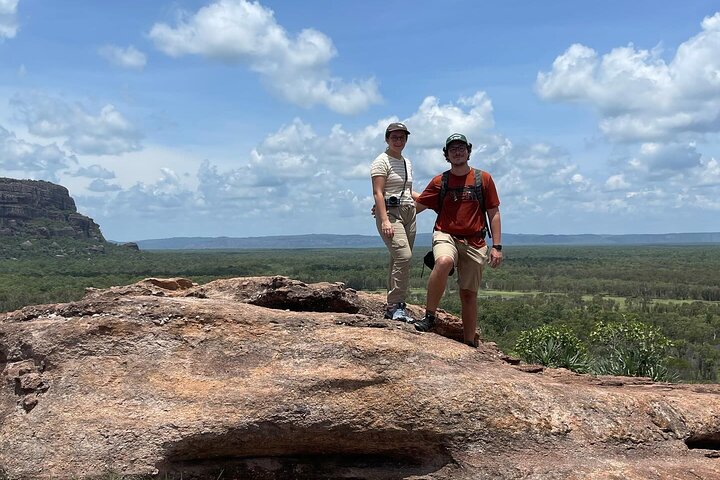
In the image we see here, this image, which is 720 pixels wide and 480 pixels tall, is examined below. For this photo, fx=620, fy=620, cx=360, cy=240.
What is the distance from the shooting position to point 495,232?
866 centimetres

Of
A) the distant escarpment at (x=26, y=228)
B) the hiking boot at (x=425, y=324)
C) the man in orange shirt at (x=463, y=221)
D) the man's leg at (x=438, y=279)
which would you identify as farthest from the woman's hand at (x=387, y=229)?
the distant escarpment at (x=26, y=228)

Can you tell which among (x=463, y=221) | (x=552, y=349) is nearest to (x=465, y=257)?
(x=463, y=221)

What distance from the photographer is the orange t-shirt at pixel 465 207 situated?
28.0ft

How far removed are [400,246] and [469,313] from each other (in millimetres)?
1618

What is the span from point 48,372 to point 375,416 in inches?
161

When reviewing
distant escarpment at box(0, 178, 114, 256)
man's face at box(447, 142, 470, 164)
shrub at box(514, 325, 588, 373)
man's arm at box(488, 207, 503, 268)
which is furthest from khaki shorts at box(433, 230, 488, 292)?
distant escarpment at box(0, 178, 114, 256)

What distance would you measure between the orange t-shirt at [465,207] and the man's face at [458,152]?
24 cm

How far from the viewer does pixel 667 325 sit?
2571 inches

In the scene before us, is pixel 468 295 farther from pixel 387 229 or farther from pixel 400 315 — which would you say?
pixel 387 229

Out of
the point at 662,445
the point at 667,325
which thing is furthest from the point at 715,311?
the point at 662,445

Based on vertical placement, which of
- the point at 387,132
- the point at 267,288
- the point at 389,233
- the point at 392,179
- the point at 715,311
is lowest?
the point at 715,311

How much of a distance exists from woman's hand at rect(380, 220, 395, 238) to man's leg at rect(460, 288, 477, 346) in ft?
4.36

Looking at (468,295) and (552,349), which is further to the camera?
(552,349)

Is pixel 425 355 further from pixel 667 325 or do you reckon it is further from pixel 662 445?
pixel 667 325
